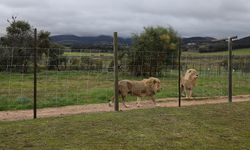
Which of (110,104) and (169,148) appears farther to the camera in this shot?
(110,104)

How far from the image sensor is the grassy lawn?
344 inches

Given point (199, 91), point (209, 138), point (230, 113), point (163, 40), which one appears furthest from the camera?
point (163, 40)

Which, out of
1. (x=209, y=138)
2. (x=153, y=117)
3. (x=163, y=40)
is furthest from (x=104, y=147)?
(x=163, y=40)

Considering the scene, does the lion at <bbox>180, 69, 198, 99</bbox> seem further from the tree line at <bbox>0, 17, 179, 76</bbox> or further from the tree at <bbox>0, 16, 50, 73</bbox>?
the tree at <bbox>0, 16, 50, 73</bbox>

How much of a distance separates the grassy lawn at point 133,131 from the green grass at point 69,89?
14.0ft

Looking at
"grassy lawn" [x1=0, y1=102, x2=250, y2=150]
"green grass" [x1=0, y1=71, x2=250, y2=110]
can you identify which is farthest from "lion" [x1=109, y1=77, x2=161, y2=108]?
"grassy lawn" [x1=0, y1=102, x2=250, y2=150]

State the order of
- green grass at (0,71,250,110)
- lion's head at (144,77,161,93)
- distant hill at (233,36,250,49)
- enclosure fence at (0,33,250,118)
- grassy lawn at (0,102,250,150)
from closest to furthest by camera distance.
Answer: grassy lawn at (0,102,250,150), lion's head at (144,77,161,93), green grass at (0,71,250,110), enclosure fence at (0,33,250,118), distant hill at (233,36,250,49)

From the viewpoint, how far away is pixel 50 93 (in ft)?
58.3

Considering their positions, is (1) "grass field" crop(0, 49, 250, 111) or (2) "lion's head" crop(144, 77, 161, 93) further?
(1) "grass field" crop(0, 49, 250, 111)

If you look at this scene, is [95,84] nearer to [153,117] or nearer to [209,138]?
[153,117]

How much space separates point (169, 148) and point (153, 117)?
113 inches

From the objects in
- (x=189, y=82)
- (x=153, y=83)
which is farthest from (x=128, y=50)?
(x=153, y=83)

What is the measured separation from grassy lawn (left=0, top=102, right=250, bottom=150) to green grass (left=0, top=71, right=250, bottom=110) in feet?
14.0

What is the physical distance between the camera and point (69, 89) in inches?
747
